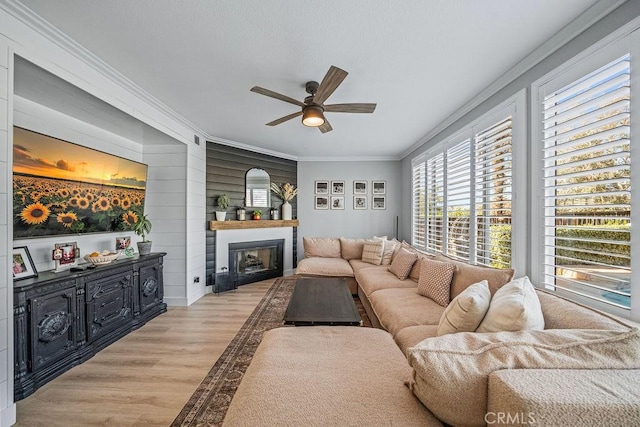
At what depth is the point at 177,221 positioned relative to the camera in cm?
364

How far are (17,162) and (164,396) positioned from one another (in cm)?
214

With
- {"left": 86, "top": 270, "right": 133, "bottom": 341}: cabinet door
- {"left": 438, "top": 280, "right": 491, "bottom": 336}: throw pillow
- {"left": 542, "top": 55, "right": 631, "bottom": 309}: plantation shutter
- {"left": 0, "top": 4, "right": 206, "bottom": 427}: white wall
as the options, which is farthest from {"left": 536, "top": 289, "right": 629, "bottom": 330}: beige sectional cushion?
{"left": 86, "top": 270, "right": 133, "bottom": 341}: cabinet door

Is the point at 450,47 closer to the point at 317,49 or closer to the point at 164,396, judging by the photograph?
the point at 317,49

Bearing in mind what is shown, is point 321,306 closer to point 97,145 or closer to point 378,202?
point 97,145

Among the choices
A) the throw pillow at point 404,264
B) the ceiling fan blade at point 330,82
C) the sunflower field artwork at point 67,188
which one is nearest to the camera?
the ceiling fan blade at point 330,82

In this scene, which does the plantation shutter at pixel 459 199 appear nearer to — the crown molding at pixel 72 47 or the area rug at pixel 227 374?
the area rug at pixel 227 374

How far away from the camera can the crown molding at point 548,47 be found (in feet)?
4.91

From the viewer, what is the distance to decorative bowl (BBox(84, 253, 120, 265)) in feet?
8.30

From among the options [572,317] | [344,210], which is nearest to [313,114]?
[572,317]

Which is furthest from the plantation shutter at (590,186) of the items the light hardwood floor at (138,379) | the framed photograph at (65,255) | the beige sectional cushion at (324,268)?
the framed photograph at (65,255)

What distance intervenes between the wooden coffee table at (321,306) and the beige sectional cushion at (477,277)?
0.98 metres

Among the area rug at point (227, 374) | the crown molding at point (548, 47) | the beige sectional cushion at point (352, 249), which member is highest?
the crown molding at point (548, 47)

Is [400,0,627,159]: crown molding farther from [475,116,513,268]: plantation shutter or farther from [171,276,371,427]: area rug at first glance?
[171,276,371,427]: area rug

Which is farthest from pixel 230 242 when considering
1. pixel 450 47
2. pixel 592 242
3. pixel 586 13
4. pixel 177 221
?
pixel 586 13
